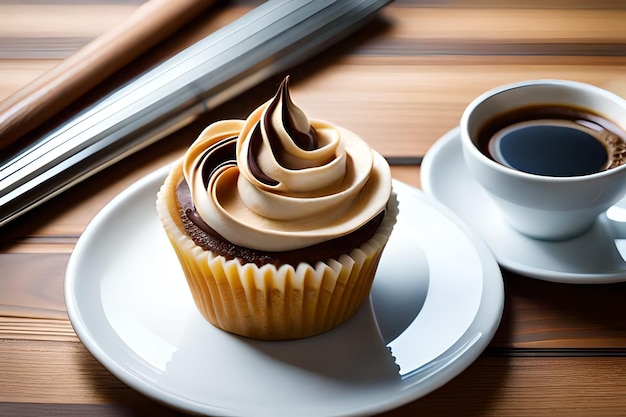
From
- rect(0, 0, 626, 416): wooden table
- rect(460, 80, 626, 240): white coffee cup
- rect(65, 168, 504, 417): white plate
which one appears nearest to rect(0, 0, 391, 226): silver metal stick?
rect(0, 0, 626, 416): wooden table

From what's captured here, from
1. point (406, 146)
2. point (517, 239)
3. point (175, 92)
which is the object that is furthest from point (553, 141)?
point (175, 92)

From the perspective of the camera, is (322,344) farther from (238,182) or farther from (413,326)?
(238,182)

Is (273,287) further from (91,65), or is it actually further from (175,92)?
(91,65)

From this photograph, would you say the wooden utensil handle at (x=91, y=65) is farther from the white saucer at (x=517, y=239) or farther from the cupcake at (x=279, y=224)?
the white saucer at (x=517, y=239)

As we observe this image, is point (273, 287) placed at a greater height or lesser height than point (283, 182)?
lesser

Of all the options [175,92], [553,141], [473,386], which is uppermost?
[175,92]

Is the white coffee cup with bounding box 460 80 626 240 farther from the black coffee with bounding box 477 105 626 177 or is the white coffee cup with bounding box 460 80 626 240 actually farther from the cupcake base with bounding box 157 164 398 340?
the cupcake base with bounding box 157 164 398 340

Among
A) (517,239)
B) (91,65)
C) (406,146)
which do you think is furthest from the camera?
(91,65)

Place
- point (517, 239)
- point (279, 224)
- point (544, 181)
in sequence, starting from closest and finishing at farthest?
point (279, 224) → point (544, 181) → point (517, 239)

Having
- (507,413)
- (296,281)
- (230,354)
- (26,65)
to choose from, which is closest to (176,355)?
(230,354)
